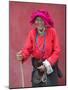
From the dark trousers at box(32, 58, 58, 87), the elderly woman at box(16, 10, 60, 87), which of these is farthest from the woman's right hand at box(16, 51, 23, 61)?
the dark trousers at box(32, 58, 58, 87)

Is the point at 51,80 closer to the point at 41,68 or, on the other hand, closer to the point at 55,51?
the point at 41,68

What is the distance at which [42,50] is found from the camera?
6.43 ft

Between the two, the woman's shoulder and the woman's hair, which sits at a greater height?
the woman's hair

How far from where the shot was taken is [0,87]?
1.88 m

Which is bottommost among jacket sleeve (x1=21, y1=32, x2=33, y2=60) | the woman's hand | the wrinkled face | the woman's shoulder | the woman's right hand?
the woman's hand

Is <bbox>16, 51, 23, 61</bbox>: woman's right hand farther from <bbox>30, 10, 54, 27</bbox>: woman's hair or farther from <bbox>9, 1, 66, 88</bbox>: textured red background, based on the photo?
<bbox>30, 10, 54, 27</bbox>: woman's hair

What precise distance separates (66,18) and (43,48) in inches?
15.1

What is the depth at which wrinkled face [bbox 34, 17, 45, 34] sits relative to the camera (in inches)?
77.2

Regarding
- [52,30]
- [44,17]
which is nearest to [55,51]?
[52,30]

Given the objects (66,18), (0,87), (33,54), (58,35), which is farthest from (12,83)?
(66,18)

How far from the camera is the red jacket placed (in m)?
1.94

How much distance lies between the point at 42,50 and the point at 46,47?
0.05m

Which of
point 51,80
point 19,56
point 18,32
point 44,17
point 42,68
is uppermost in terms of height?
point 44,17

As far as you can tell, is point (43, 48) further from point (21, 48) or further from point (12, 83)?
point (12, 83)
